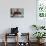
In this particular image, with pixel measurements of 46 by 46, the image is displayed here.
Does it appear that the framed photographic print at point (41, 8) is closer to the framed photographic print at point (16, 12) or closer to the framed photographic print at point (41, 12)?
the framed photographic print at point (41, 12)

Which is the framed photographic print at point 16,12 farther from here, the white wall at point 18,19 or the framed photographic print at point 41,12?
the framed photographic print at point 41,12

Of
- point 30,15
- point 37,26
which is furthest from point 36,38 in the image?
point 30,15

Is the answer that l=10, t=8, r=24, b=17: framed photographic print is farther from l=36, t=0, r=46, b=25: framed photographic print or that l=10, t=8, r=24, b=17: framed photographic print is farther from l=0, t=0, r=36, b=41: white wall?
l=36, t=0, r=46, b=25: framed photographic print

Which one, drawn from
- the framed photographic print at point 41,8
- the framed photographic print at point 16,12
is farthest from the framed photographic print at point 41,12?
the framed photographic print at point 16,12

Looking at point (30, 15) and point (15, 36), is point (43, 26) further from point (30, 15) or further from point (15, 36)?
point (15, 36)

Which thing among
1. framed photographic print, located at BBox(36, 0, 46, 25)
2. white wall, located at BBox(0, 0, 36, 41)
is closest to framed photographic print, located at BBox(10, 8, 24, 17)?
white wall, located at BBox(0, 0, 36, 41)

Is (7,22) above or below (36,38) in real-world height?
above

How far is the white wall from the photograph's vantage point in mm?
6480

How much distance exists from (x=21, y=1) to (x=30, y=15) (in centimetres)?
68

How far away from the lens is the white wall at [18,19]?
21.3 feet

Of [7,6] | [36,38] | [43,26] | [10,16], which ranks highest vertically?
[7,6]

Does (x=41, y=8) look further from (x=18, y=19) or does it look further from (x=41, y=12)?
(x=18, y=19)

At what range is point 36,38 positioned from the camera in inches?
258

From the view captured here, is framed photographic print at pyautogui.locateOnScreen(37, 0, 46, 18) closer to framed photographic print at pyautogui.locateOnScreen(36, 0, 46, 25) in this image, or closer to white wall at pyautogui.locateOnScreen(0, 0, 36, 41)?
framed photographic print at pyautogui.locateOnScreen(36, 0, 46, 25)
